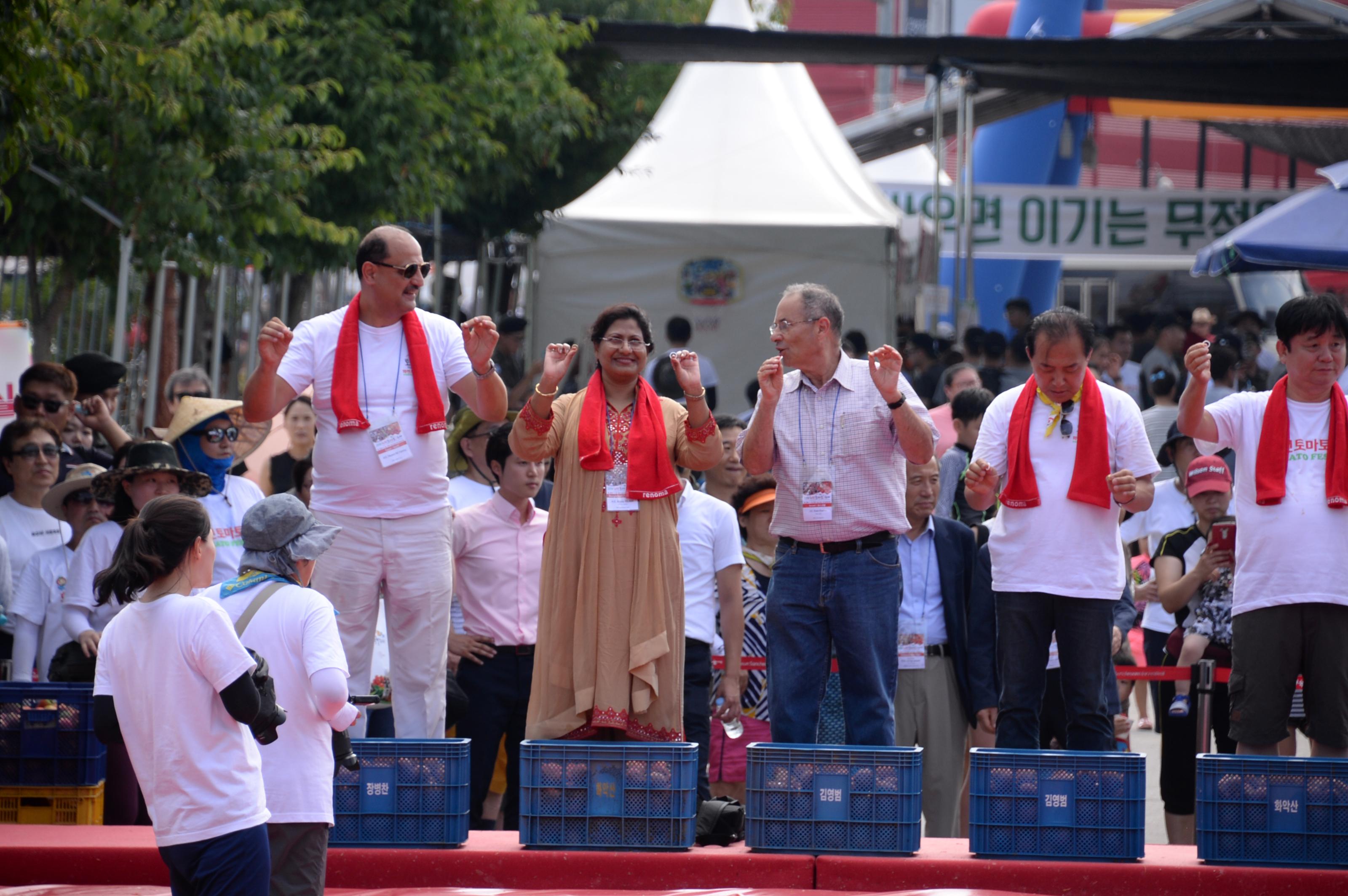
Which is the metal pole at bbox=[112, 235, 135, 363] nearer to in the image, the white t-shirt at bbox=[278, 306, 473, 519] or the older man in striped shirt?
the white t-shirt at bbox=[278, 306, 473, 519]

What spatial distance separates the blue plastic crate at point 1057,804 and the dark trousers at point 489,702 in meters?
1.99

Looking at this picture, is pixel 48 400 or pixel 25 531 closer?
pixel 25 531

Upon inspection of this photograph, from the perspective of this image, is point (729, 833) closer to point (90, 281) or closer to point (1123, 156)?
point (90, 281)

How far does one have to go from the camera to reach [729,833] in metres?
5.63

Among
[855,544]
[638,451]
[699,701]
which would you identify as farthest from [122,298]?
[855,544]

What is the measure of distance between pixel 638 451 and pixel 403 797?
1452 millimetres

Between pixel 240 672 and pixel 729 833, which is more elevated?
pixel 240 672

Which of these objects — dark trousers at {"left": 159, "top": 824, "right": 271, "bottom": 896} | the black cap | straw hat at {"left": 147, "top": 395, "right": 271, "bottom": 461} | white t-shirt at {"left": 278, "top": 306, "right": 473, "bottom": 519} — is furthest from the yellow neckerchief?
the black cap

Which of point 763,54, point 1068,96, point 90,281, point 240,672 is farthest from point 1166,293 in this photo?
point 240,672

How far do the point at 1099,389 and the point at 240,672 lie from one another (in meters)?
3.34

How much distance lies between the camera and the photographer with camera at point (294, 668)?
4.32 metres

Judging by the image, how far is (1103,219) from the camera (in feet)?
49.9

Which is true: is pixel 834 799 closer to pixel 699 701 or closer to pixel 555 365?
pixel 699 701

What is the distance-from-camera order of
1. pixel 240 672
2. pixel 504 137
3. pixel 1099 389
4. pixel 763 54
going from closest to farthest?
pixel 240 672
pixel 1099 389
pixel 763 54
pixel 504 137
